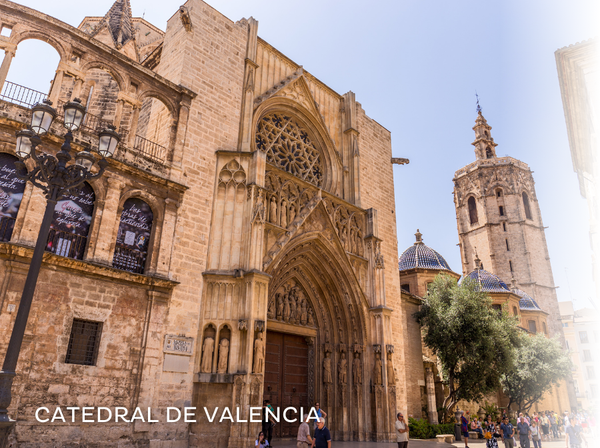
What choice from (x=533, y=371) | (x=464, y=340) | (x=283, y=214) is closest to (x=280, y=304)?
(x=283, y=214)

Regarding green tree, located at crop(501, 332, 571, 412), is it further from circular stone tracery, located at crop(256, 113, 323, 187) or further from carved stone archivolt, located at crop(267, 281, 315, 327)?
circular stone tracery, located at crop(256, 113, 323, 187)

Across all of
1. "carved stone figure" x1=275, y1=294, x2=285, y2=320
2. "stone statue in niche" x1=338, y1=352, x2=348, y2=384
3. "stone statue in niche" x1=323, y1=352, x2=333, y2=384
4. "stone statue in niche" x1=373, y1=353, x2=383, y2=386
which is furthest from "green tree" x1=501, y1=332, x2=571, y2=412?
"carved stone figure" x1=275, y1=294, x2=285, y2=320

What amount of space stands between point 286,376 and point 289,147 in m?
8.16

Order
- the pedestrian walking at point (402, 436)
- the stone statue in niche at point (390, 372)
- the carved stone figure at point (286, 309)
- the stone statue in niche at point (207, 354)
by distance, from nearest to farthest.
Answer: the pedestrian walking at point (402, 436)
the stone statue in niche at point (207, 354)
the carved stone figure at point (286, 309)
the stone statue in niche at point (390, 372)

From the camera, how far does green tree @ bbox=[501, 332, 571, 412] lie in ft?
95.5

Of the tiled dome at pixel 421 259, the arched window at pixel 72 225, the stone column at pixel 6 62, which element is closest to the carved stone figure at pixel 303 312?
the arched window at pixel 72 225

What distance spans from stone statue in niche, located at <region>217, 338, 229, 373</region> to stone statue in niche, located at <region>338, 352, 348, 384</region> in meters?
4.99

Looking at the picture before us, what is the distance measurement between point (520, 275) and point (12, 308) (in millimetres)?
51267

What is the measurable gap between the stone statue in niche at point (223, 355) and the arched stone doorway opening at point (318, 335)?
247 cm

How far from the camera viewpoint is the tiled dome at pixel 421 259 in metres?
30.5

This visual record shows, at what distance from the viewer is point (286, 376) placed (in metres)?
14.1

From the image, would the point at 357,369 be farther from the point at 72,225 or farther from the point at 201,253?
the point at 72,225

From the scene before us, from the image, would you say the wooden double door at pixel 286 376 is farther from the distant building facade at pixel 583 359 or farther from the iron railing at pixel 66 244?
the distant building facade at pixel 583 359

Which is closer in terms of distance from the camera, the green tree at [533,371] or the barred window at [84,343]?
the barred window at [84,343]
